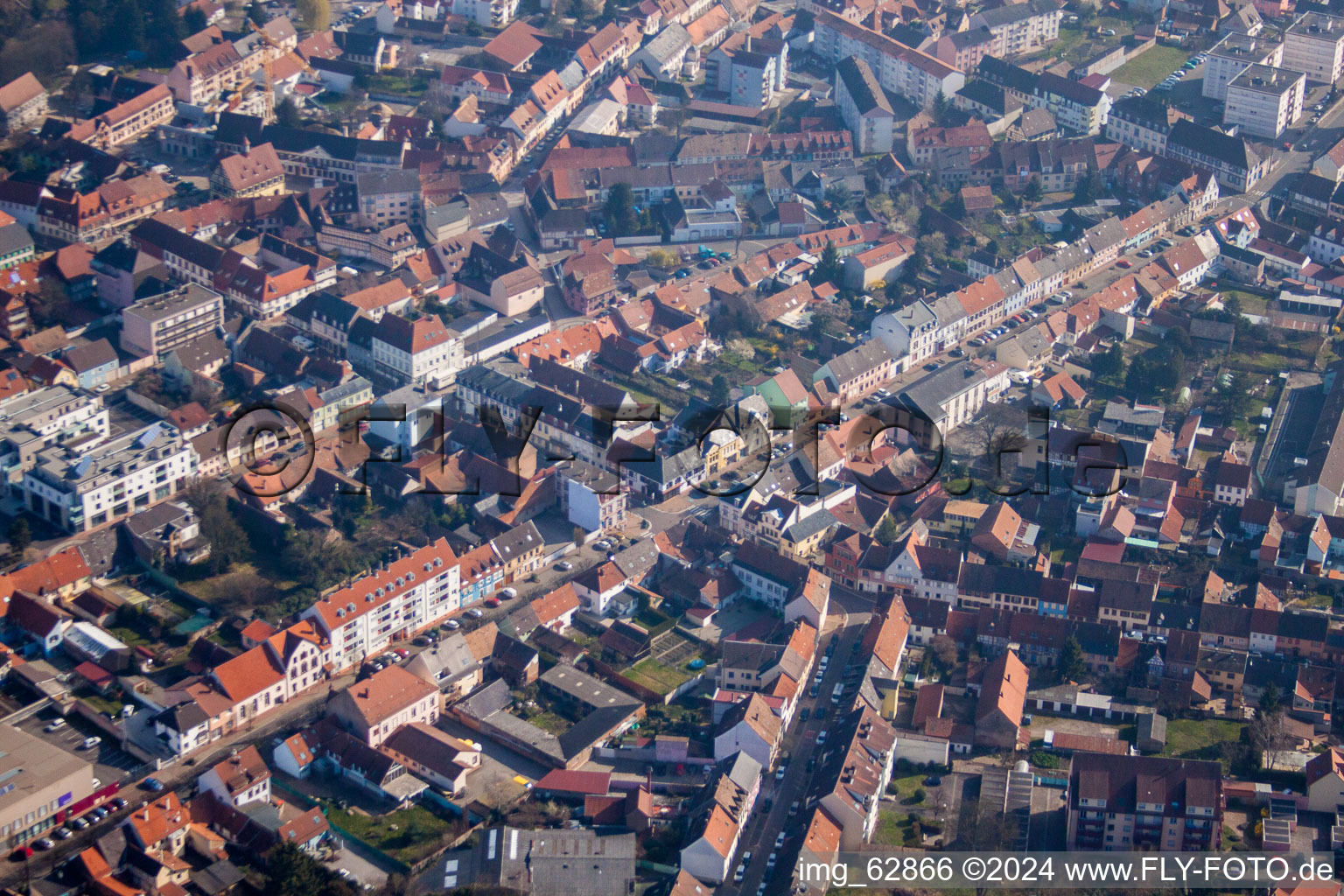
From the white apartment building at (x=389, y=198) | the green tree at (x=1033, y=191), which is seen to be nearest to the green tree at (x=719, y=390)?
the white apartment building at (x=389, y=198)

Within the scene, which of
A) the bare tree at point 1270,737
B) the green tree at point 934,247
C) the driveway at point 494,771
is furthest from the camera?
the green tree at point 934,247

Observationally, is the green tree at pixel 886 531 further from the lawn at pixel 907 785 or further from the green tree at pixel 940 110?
the green tree at pixel 940 110

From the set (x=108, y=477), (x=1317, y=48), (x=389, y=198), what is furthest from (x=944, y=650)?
(x=1317, y=48)

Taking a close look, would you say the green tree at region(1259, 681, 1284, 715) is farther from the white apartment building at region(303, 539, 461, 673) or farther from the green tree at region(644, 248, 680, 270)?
the green tree at region(644, 248, 680, 270)

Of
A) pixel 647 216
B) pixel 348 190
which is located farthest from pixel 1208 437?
pixel 348 190

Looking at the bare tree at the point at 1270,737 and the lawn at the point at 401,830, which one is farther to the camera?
the bare tree at the point at 1270,737

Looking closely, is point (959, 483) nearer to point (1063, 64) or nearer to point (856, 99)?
point (856, 99)

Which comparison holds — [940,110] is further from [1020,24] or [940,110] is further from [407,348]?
[407,348]
